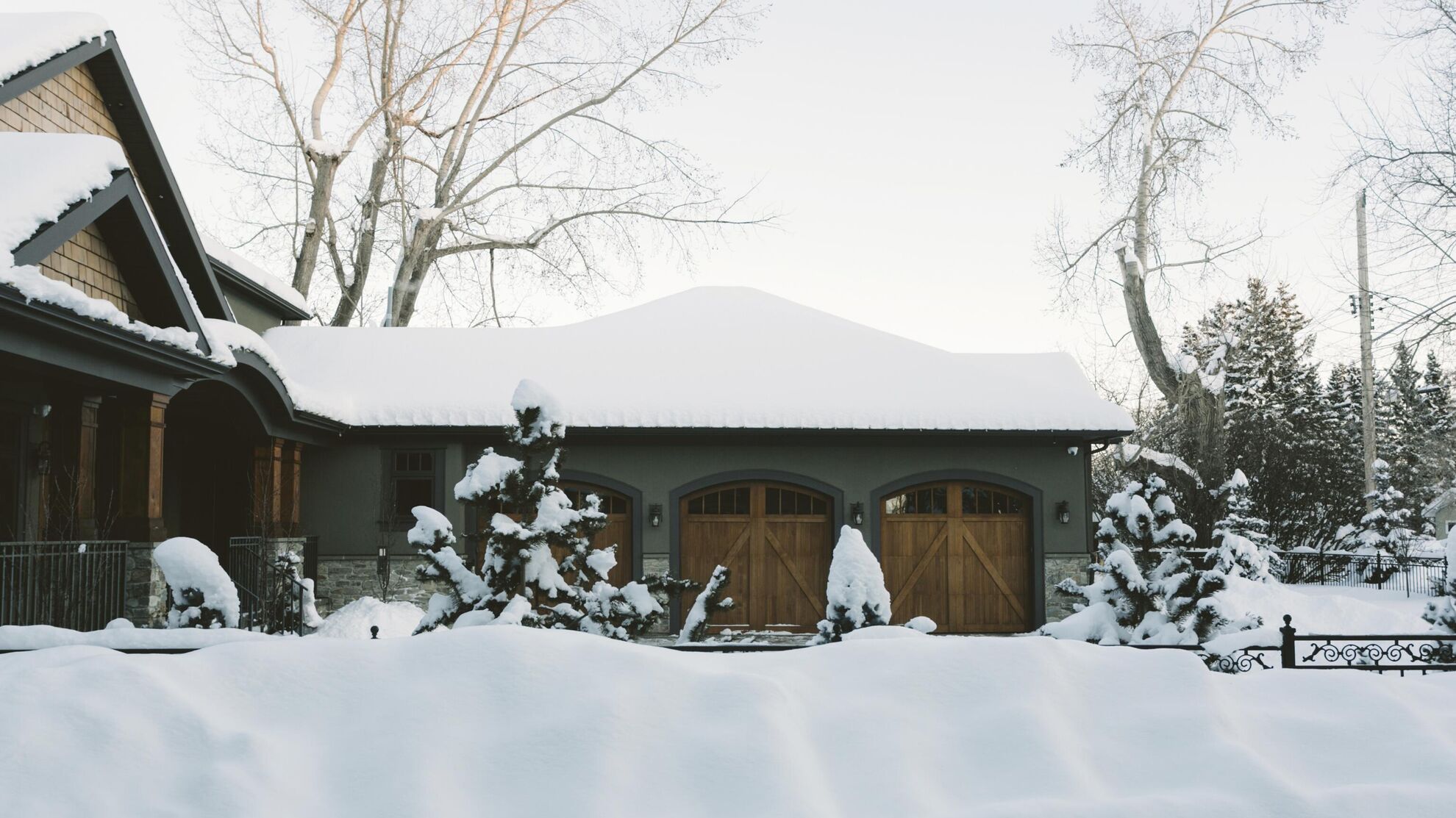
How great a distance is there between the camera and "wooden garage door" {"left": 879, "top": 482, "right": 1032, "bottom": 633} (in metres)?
16.0

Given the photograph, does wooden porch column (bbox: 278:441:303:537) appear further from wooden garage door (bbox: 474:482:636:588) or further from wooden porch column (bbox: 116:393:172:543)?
wooden porch column (bbox: 116:393:172:543)

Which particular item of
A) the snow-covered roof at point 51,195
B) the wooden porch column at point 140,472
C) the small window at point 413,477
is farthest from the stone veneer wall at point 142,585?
the small window at point 413,477

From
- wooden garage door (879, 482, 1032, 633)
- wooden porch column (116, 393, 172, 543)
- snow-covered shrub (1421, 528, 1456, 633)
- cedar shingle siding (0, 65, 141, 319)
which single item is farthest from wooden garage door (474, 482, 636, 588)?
snow-covered shrub (1421, 528, 1456, 633)

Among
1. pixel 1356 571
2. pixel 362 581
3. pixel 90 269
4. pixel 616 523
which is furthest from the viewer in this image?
pixel 1356 571

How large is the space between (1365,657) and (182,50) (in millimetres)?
27977

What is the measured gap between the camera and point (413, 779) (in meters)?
4.52

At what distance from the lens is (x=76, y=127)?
39.1 ft

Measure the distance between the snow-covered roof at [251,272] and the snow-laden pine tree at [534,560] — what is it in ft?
26.6

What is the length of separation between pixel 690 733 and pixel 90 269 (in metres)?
8.24

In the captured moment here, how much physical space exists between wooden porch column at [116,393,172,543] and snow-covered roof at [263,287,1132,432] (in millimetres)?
3995

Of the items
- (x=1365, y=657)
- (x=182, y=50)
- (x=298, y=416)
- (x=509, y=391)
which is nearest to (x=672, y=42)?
(x=182, y=50)

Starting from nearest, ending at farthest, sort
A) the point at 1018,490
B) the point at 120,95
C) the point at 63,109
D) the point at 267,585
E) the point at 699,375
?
the point at 63,109, the point at 267,585, the point at 120,95, the point at 1018,490, the point at 699,375

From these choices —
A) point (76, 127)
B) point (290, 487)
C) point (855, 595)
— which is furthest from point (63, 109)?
point (855, 595)

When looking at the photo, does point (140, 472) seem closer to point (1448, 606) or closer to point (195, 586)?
point (195, 586)
